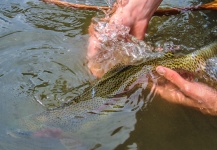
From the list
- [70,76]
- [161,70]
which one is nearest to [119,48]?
[70,76]

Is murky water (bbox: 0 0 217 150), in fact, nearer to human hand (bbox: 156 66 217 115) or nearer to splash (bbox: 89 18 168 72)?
human hand (bbox: 156 66 217 115)

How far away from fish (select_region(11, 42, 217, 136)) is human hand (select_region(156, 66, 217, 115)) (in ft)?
0.39

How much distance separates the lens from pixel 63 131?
1.87 metres

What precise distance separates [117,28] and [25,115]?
1.23m

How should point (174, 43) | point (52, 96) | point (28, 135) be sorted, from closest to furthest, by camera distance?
point (28, 135) → point (52, 96) → point (174, 43)

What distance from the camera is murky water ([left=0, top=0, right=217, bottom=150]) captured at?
196 centimetres

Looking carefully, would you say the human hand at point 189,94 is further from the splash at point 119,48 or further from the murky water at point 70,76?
the splash at point 119,48

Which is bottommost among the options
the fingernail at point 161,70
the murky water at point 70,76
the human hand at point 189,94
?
the murky water at point 70,76

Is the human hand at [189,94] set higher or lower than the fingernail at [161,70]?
lower

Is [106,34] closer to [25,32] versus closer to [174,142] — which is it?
[25,32]

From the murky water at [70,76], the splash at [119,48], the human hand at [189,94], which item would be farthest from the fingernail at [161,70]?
the splash at [119,48]

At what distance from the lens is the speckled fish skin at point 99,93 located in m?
1.87

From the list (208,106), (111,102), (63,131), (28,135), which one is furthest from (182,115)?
(28,135)

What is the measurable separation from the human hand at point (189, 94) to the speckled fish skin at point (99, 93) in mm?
120
